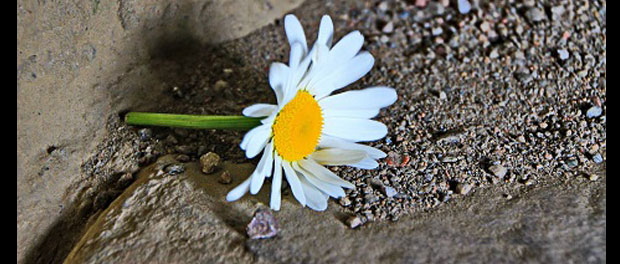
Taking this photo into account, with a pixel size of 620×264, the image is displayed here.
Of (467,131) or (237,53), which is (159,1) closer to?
(237,53)

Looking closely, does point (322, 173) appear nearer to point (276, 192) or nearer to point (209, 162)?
point (276, 192)

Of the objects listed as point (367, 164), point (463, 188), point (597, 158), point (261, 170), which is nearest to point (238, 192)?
point (261, 170)

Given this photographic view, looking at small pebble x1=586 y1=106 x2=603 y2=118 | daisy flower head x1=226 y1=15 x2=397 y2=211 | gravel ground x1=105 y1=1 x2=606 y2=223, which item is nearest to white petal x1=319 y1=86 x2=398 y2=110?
daisy flower head x1=226 y1=15 x2=397 y2=211

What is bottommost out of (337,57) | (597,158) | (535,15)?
(597,158)

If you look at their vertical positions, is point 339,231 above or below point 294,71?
below

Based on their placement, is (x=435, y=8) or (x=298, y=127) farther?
(x=435, y=8)

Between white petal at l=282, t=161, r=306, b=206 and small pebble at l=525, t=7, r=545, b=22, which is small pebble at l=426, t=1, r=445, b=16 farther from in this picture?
white petal at l=282, t=161, r=306, b=206
